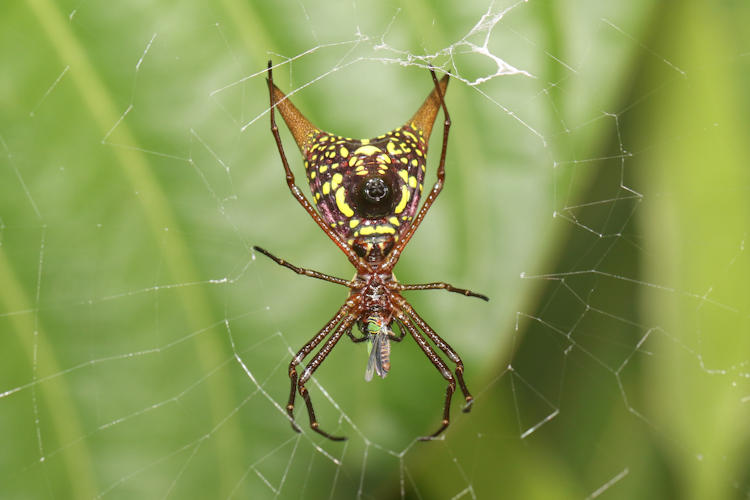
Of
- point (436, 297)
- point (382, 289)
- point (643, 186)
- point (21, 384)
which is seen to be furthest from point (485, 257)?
point (21, 384)

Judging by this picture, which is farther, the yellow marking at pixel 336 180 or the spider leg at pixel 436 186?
the yellow marking at pixel 336 180

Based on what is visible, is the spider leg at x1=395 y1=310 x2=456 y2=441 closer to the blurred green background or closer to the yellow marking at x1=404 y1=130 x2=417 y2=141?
the blurred green background

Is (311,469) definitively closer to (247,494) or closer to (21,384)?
(247,494)

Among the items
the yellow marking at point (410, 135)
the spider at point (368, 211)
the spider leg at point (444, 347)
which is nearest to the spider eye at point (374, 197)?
the spider at point (368, 211)

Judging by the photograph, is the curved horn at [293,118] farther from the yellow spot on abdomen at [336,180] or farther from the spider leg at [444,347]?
the spider leg at [444,347]

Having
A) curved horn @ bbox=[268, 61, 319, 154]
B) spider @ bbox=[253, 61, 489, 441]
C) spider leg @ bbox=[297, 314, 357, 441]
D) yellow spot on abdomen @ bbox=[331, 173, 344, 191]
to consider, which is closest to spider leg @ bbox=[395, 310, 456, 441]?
spider @ bbox=[253, 61, 489, 441]

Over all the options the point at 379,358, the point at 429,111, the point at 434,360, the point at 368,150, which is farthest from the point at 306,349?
the point at 429,111

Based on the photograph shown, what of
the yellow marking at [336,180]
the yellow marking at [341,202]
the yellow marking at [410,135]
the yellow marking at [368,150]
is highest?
the yellow marking at [410,135]
